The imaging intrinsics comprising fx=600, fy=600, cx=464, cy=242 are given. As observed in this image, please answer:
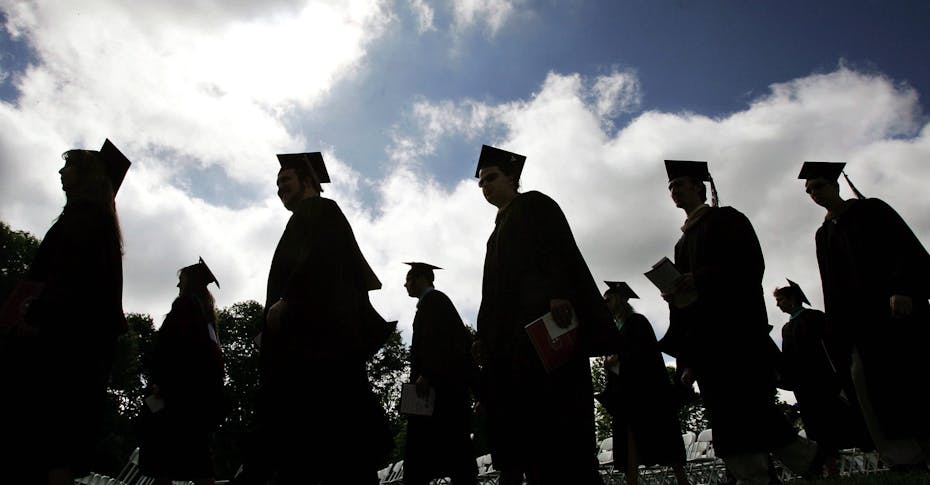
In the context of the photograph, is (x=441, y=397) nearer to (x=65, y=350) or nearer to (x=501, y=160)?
(x=501, y=160)

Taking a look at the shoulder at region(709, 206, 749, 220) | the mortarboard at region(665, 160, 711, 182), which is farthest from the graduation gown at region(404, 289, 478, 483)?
the shoulder at region(709, 206, 749, 220)

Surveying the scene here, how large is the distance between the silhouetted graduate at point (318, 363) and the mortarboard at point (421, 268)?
10.7 feet

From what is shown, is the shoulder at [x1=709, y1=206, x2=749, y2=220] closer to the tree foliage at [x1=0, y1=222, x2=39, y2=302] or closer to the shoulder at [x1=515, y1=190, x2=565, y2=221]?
the shoulder at [x1=515, y1=190, x2=565, y2=221]

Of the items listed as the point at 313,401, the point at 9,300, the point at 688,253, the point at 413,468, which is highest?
the point at 688,253

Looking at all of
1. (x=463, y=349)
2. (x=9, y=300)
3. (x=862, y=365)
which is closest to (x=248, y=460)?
(x=9, y=300)

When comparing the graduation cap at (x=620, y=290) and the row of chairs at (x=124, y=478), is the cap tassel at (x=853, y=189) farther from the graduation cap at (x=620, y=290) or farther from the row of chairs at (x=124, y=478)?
the row of chairs at (x=124, y=478)

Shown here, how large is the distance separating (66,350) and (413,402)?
323cm

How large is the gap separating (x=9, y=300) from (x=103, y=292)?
0.46 metres

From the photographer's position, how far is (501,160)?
162 inches

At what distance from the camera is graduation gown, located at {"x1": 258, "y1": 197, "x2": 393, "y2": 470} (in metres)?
3.37

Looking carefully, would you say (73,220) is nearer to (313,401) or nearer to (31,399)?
(31,399)

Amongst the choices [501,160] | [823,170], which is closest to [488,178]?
[501,160]

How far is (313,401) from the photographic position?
3.40 m

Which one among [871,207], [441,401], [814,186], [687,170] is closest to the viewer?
[687,170]
